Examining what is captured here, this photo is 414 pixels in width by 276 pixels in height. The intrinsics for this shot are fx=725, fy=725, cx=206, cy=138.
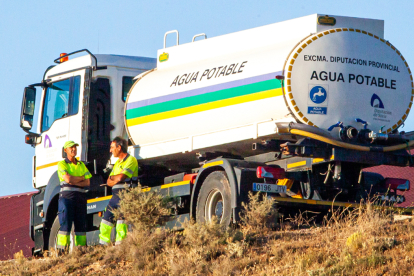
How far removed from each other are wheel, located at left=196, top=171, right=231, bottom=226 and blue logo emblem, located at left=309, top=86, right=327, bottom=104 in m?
1.86

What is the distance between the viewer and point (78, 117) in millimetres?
13875

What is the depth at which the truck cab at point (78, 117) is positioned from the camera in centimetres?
1391

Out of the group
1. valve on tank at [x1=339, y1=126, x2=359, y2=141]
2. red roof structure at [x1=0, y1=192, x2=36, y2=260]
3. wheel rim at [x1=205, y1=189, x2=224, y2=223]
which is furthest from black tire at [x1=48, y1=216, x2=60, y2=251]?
red roof structure at [x1=0, y1=192, x2=36, y2=260]

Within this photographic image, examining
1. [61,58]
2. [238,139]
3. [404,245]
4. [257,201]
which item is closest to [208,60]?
[238,139]

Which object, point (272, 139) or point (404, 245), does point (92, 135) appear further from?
point (404, 245)

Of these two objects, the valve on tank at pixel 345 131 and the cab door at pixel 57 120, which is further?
the cab door at pixel 57 120

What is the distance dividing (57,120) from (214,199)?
4396 mm

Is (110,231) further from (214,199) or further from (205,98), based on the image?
(205,98)

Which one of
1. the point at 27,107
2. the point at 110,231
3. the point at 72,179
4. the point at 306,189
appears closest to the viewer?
the point at 306,189

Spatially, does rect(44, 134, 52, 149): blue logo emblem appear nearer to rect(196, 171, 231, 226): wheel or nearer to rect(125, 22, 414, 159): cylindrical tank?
rect(125, 22, 414, 159): cylindrical tank

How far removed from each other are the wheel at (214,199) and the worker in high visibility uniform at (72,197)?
2.08 meters

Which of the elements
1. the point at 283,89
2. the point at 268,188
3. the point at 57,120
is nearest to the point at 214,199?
the point at 268,188

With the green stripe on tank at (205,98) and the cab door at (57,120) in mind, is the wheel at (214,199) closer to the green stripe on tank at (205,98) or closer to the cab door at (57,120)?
the green stripe on tank at (205,98)

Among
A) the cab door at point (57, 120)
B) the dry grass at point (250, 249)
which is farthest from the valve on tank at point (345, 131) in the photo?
the cab door at point (57, 120)
